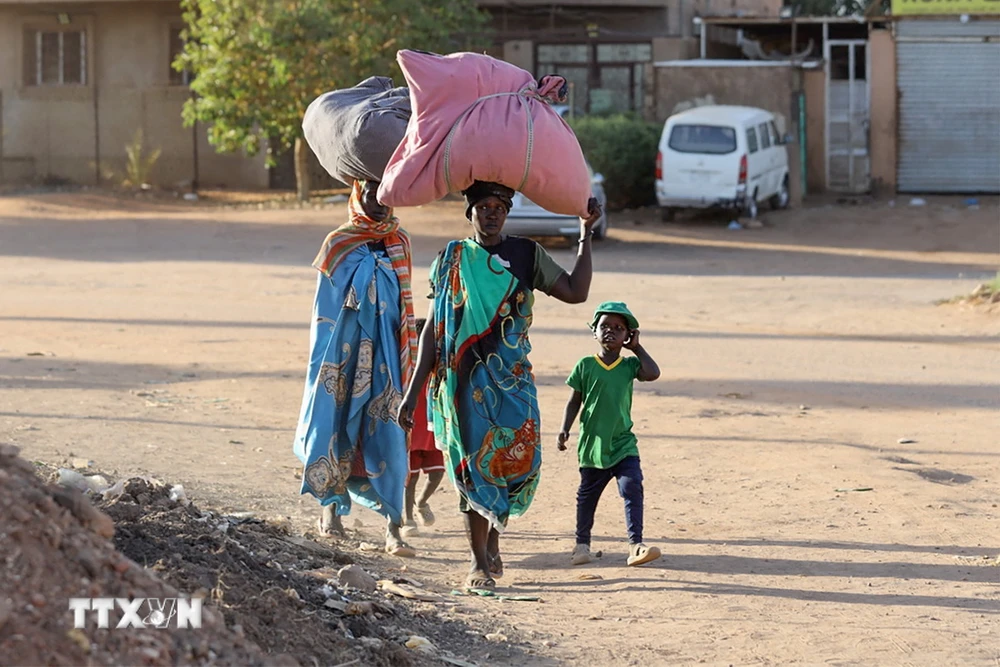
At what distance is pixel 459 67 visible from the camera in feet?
16.1

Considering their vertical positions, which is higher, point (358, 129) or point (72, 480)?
point (358, 129)

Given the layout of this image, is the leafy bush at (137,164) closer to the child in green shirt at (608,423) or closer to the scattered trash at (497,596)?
the child in green shirt at (608,423)

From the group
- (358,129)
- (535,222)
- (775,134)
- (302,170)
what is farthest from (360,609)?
(302,170)

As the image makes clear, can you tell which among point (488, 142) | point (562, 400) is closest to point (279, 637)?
point (488, 142)

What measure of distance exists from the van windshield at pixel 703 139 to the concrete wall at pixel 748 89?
3016 mm

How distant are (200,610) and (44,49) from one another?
1057 inches

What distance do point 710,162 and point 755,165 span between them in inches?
38.4

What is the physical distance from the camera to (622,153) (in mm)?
22297

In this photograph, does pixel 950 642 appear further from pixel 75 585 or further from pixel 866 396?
pixel 866 396

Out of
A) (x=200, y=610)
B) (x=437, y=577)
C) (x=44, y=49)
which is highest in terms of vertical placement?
(x=44, y=49)

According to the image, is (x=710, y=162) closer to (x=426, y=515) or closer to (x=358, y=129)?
(x=426, y=515)

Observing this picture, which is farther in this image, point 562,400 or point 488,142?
point 562,400

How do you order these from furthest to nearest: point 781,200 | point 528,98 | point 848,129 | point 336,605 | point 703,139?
1. point 848,129
2. point 781,200
3. point 703,139
4. point 528,98
5. point 336,605

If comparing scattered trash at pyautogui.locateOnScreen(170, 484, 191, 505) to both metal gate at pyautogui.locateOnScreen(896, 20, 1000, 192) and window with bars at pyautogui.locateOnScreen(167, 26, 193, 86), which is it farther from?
window with bars at pyautogui.locateOnScreen(167, 26, 193, 86)
